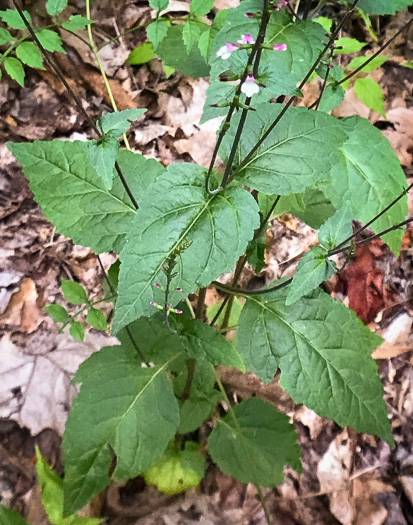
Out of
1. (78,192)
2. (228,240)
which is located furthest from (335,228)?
(78,192)

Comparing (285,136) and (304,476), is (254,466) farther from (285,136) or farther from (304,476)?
(285,136)

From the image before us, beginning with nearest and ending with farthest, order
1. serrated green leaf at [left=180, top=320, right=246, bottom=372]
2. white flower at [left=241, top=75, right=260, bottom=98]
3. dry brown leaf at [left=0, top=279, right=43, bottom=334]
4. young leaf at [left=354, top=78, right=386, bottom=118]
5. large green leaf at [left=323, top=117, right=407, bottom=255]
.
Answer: white flower at [left=241, top=75, right=260, bottom=98] < serrated green leaf at [left=180, top=320, right=246, bottom=372] < large green leaf at [left=323, top=117, right=407, bottom=255] < dry brown leaf at [left=0, top=279, right=43, bottom=334] < young leaf at [left=354, top=78, right=386, bottom=118]

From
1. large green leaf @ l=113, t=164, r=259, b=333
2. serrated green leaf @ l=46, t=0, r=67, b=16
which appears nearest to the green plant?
large green leaf @ l=113, t=164, r=259, b=333

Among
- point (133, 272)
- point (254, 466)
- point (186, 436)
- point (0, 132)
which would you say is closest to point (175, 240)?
point (133, 272)

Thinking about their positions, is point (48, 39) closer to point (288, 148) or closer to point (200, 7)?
point (200, 7)

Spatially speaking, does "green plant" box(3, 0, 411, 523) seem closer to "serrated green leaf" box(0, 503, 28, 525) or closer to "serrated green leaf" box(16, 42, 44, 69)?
"serrated green leaf" box(0, 503, 28, 525)

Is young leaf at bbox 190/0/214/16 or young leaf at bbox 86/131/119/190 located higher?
young leaf at bbox 190/0/214/16

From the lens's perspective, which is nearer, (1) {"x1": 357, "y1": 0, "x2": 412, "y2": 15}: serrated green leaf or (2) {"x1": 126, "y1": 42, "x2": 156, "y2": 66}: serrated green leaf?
(1) {"x1": 357, "y1": 0, "x2": 412, "y2": 15}: serrated green leaf
